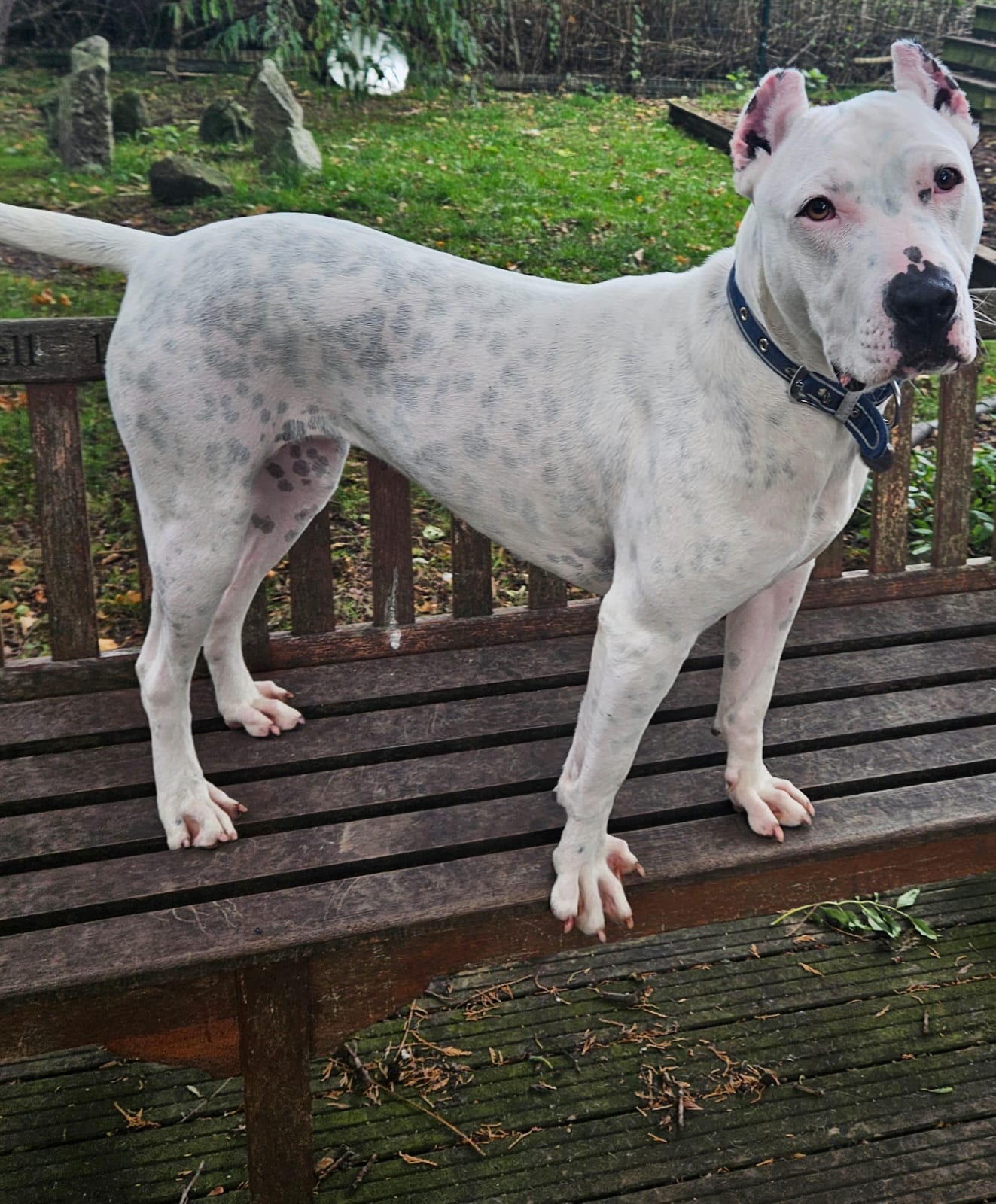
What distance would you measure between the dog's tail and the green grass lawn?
159 centimetres

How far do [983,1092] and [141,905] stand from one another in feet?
5.93

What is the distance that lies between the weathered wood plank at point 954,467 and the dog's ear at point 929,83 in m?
1.32

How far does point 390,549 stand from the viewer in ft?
9.71

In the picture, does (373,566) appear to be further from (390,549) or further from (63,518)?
(63,518)

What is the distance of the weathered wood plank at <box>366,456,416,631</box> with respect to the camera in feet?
9.55

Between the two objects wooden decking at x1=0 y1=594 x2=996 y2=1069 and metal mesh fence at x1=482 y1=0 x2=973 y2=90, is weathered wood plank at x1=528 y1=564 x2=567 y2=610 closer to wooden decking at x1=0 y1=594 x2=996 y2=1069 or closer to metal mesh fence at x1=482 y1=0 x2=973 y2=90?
wooden decking at x1=0 y1=594 x2=996 y2=1069

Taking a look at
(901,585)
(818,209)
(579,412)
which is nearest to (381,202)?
(901,585)

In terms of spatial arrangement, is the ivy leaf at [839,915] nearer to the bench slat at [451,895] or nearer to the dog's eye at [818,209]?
the bench slat at [451,895]

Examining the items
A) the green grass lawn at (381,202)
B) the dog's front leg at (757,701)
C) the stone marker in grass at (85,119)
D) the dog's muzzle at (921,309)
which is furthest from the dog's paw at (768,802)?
the stone marker in grass at (85,119)

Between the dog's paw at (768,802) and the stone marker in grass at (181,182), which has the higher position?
the stone marker in grass at (181,182)

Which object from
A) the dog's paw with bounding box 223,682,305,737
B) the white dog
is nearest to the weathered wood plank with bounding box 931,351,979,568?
the white dog

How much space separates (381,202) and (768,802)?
486 centimetres

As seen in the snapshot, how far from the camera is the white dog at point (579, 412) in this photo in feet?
6.15

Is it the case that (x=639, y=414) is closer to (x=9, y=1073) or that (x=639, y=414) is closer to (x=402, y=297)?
(x=402, y=297)
